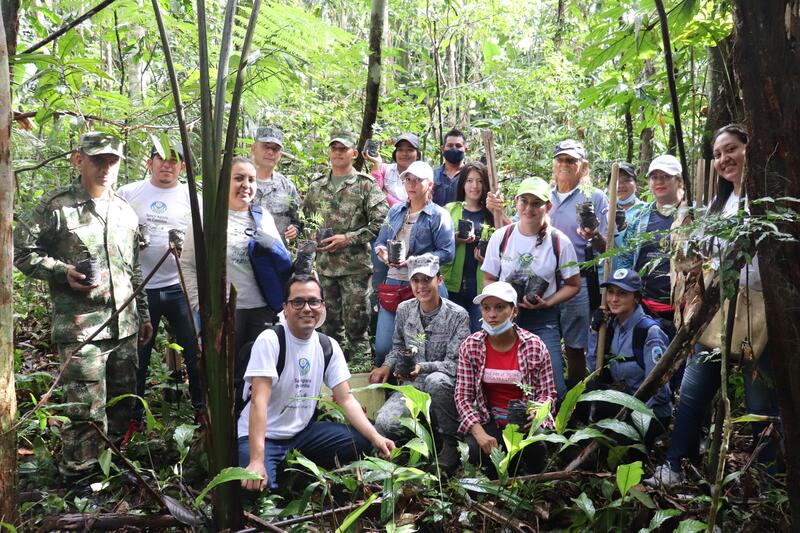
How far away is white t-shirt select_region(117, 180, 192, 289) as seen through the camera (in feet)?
18.0

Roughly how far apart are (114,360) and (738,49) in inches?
165

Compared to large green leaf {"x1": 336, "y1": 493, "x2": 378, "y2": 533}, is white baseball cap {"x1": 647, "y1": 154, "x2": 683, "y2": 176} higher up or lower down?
higher up

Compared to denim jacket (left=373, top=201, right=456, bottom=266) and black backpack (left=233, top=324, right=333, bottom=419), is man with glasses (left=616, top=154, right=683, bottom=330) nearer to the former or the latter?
denim jacket (left=373, top=201, right=456, bottom=266)

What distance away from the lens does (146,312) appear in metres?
5.29

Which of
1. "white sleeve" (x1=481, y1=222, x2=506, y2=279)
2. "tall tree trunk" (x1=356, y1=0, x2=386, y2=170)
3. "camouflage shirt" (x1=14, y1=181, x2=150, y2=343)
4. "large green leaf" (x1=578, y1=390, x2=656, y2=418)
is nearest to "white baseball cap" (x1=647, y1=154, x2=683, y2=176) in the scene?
"white sleeve" (x1=481, y1=222, x2=506, y2=279)

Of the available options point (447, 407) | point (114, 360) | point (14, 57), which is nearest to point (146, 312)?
point (114, 360)

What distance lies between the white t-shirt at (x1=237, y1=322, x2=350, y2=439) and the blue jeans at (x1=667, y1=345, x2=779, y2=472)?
1973 mm

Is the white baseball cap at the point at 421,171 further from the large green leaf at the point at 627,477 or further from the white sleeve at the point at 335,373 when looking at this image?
the large green leaf at the point at 627,477

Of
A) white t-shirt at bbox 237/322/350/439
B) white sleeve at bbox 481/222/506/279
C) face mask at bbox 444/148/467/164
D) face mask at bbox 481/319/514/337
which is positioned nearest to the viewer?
white t-shirt at bbox 237/322/350/439

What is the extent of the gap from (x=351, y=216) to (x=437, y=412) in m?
2.22

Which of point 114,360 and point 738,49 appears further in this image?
point 114,360

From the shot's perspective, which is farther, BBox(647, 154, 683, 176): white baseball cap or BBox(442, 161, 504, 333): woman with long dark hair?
BBox(442, 161, 504, 333): woman with long dark hair

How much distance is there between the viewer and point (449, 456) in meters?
4.58

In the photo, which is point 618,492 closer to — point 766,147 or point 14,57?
point 766,147
